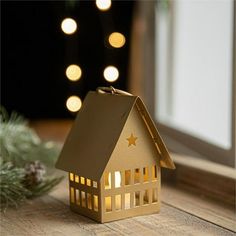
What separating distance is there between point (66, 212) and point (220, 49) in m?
0.53

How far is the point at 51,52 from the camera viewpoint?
2037mm

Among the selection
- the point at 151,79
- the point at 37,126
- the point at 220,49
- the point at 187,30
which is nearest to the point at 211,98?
the point at 220,49

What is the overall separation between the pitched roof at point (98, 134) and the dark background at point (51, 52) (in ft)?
3.23

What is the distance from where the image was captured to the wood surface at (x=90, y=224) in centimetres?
94

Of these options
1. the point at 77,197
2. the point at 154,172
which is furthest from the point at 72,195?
the point at 154,172

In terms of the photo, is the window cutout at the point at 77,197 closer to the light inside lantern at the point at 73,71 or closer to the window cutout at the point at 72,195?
the window cutout at the point at 72,195

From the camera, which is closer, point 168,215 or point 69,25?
point 168,215

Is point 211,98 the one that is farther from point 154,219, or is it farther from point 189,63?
point 154,219

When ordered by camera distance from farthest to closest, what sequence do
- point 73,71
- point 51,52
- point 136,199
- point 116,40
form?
point 51,52 < point 116,40 < point 73,71 < point 136,199

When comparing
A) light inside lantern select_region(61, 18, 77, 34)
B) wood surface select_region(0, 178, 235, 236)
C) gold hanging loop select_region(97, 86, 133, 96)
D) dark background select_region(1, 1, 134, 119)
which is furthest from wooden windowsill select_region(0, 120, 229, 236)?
dark background select_region(1, 1, 134, 119)

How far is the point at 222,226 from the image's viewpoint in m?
0.96

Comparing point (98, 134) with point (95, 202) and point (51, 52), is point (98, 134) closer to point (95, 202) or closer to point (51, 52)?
point (95, 202)

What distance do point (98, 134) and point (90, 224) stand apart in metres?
0.15

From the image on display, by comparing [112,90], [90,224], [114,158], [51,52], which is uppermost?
[51,52]
